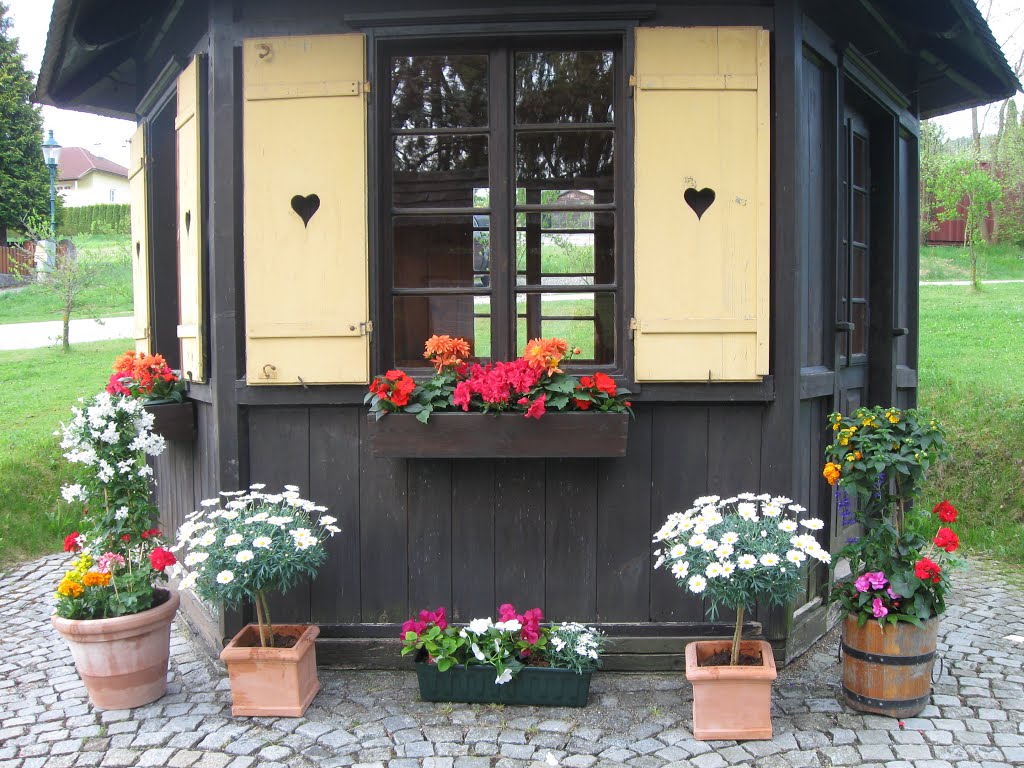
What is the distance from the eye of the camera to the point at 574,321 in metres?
4.11

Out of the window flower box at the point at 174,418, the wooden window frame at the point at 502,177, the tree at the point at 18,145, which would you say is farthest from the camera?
the tree at the point at 18,145

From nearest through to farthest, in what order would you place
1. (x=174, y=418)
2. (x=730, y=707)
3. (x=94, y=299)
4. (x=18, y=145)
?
1. (x=730, y=707)
2. (x=174, y=418)
3. (x=94, y=299)
4. (x=18, y=145)

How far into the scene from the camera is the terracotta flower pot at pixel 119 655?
11.8ft

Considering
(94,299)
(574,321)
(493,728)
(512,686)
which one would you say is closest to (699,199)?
(574,321)

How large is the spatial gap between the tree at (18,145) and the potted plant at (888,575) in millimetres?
29565

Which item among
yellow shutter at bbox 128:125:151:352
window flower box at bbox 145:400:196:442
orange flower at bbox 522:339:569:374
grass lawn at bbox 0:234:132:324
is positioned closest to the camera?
orange flower at bbox 522:339:569:374

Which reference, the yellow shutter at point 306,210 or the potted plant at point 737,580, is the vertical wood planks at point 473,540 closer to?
the yellow shutter at point 306,210

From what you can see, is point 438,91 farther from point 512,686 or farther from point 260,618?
point 512,686

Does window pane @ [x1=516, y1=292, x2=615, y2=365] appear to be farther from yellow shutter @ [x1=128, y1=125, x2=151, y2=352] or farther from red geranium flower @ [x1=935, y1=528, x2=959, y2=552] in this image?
yellow shutter @ [x1=128, y1=125, x2=151, y2=352]

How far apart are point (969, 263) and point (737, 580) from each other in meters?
24.9

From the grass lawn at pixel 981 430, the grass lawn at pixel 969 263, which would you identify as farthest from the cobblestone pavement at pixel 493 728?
the grass lawn at pixel 969 263

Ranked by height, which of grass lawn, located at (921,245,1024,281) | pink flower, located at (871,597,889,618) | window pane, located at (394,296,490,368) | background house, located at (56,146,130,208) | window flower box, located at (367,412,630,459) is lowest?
pink flower, located at (871,597,889,618)

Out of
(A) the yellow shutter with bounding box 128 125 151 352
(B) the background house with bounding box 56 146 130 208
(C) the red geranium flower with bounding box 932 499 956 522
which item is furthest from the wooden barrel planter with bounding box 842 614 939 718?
(B) the background house with bounding box 56 146 130 208

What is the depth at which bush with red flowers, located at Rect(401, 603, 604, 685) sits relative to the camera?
357cm
